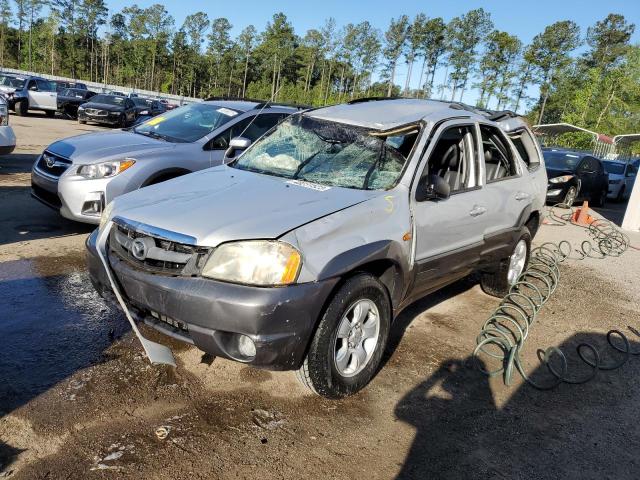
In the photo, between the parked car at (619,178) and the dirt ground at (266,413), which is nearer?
the dirt ground at (266,413)

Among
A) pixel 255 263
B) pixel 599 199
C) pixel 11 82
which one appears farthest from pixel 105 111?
pixel 255 263

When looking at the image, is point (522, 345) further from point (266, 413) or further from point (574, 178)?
point (574, 178)

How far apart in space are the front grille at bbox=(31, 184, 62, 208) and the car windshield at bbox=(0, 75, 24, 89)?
72.0 ft

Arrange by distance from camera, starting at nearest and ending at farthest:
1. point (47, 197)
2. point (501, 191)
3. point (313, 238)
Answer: point (313, 238) → point (501, 191) → point (47, 197)

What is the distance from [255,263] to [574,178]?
13.5 meters

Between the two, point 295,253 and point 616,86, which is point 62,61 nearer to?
point 616,86

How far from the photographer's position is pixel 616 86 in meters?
49.8

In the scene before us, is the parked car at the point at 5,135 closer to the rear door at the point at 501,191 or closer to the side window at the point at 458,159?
the side window at the point at 458,159

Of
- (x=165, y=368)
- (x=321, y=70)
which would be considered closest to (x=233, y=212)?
(x=165, y=368)

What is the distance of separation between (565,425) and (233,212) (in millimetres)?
2505

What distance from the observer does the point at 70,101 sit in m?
25.6

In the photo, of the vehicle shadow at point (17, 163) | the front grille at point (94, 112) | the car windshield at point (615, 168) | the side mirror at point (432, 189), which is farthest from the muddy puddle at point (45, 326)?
the car windshield at point (615, 168)

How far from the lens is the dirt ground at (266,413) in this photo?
2539mm

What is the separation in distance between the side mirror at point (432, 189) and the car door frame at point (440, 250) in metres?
0.04
